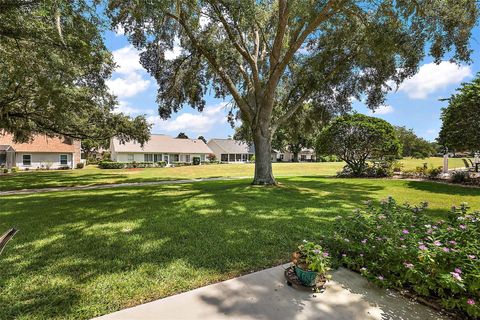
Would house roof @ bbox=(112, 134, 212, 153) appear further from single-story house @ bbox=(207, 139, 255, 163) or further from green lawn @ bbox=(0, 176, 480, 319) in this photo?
green lawn @ bbox=(0, 176, 480, 319)

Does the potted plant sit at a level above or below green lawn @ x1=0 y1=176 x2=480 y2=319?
above

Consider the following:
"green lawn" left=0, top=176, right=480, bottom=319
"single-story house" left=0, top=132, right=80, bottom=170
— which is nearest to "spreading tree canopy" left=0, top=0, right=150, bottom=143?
"green lawn" left=0, top=176, right=480, bottom=319

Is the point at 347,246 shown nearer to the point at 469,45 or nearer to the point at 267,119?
the point at 267,119

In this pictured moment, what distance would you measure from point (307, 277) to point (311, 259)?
0.24 meters

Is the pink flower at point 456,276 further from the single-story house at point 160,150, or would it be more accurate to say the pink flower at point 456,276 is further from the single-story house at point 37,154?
the single-story house at point 160,150

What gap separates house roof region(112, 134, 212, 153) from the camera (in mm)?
44625

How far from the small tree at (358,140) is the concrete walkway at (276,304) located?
16247 mm

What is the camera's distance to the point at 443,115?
1439 centimetres

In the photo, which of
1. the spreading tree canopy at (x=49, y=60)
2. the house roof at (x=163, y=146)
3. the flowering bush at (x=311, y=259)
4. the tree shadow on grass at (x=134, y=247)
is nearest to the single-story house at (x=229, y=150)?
the house roof at (x=163, y=146)

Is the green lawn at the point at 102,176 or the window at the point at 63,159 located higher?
the window at the point at 63,159

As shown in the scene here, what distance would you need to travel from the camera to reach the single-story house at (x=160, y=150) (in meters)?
44.5

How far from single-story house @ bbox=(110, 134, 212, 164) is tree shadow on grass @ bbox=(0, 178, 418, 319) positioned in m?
36.5

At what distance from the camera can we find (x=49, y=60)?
947cm

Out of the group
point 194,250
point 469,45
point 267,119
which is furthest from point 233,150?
point 194,250
